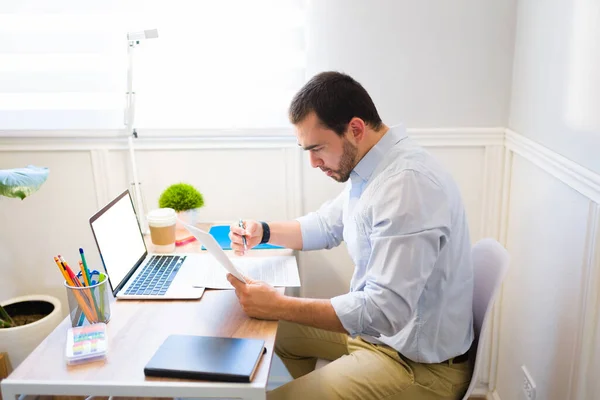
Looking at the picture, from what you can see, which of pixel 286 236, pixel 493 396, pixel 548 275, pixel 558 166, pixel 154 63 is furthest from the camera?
pixel 493 396

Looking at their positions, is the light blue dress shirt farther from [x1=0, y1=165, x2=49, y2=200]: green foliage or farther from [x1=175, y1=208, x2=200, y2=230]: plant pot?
[x1=0, y1=165, x2=49, y2=200]: green foliage

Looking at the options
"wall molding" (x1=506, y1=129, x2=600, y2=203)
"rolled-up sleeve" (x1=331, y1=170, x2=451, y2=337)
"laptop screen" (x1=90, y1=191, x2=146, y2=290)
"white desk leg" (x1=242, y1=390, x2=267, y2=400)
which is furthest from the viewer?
"laptop screen" (x1=90, y1=191, x2=146, y2=290)

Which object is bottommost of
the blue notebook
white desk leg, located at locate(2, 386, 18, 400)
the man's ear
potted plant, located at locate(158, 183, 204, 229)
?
white desk leg, located at locate(2, 386, 18, 400)

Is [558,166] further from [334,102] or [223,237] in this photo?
[223,237]

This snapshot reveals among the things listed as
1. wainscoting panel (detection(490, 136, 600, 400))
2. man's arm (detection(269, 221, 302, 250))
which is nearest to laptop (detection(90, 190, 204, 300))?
man's arm (detection(269, 221, 302, 250))

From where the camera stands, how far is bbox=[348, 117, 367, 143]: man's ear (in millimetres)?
1581

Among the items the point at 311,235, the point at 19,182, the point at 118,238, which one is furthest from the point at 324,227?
the point at 19,182

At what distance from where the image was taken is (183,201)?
207 cm

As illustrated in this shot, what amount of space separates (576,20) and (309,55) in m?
0.91

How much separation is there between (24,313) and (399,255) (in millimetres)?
1610

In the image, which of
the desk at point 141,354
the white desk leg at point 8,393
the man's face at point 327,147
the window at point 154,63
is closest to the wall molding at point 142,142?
the window at point 154,63

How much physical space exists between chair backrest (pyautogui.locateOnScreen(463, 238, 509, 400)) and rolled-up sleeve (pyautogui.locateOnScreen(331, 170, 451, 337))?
0.20 meters

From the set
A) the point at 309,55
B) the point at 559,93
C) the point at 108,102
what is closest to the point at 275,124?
the point at 309,55

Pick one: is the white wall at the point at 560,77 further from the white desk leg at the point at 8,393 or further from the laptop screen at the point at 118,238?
the white desk leg at the point at 8,393
